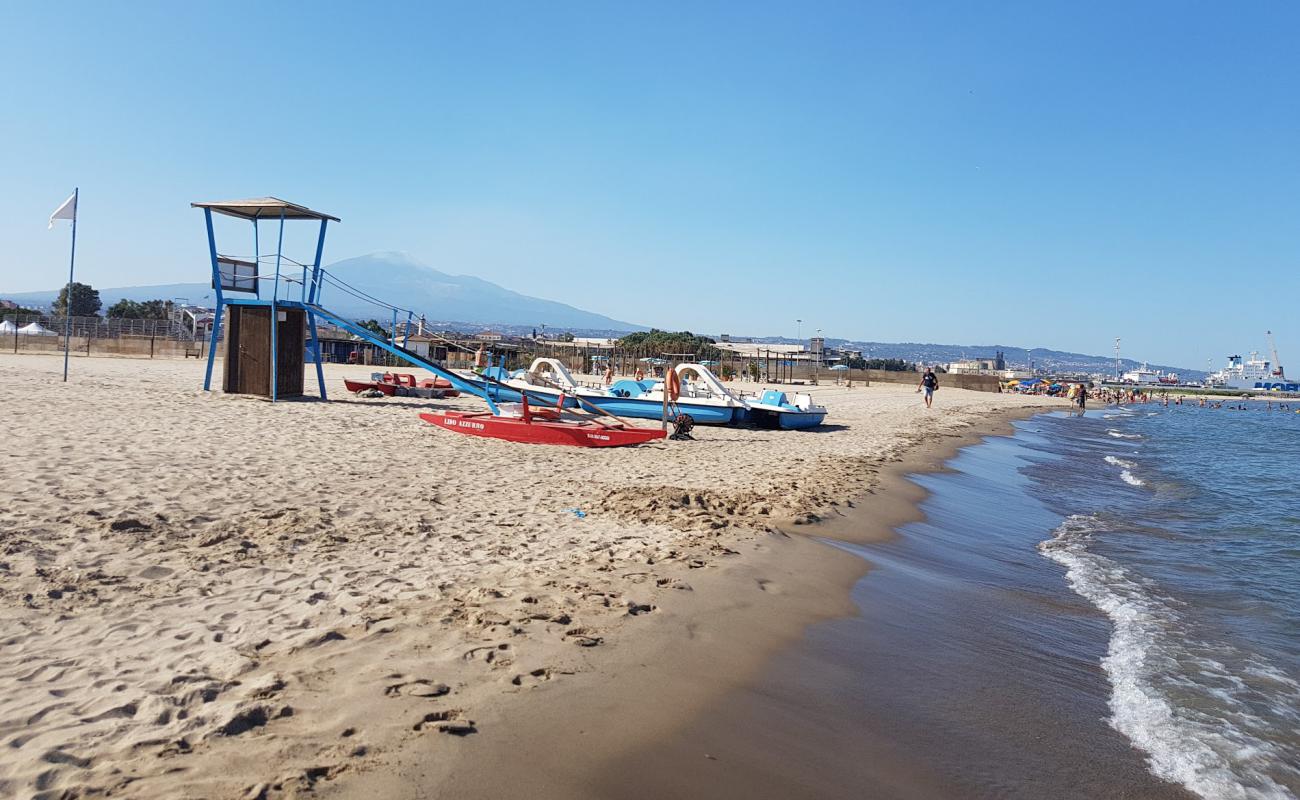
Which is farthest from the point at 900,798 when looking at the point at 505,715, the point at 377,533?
the point at 377,533

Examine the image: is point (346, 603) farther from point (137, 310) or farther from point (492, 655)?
point (137, 310)

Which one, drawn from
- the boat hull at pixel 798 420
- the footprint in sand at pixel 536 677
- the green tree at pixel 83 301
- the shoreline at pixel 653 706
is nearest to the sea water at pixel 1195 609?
the shoreline at pixel 653 706

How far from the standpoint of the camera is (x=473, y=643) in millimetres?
4641

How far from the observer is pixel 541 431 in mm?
14320

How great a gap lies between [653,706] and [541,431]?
10.4 meters

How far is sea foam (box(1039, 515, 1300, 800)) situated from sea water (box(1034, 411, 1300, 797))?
1cm

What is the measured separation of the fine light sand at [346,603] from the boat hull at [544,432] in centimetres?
259

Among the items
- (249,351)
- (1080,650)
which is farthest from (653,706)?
(249,351)

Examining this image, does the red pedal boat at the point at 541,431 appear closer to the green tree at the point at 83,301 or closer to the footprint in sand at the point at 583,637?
the footprint in sand at the point at 583,637

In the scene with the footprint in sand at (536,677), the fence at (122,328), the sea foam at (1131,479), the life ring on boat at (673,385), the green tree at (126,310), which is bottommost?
the sea foam at (1131,479)

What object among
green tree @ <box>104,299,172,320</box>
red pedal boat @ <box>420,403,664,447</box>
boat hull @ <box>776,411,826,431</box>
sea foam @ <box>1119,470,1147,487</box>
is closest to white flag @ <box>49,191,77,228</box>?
red pedal boat @ <box>420,403,664,447</box>

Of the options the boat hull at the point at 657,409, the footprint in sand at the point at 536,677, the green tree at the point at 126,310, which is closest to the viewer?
the footprint in sand at the point at 536,677

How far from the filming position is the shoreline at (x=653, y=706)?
3318 millimetres

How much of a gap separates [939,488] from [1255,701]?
8.49 meters
